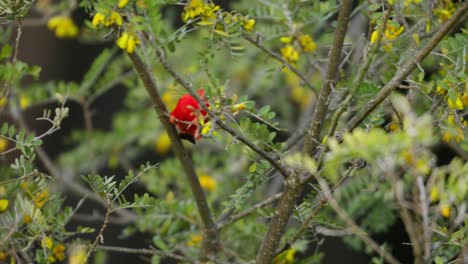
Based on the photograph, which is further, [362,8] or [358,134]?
[362,8]

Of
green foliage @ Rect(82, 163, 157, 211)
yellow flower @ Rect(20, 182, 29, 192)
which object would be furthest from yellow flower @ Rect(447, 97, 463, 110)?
yellow flower @ Rect(20, 182, 29, 192)

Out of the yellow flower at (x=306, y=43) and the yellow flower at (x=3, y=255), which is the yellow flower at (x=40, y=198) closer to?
the yellow flower at (x=3, y=255)

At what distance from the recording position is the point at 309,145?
1.35 meters

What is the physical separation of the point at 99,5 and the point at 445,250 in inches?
35.1

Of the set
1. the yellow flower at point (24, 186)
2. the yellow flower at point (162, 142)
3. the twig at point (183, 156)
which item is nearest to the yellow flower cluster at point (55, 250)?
the yellow flower at point (24, 186)

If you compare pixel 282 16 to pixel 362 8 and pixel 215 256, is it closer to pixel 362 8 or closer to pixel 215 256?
pixel 362 8

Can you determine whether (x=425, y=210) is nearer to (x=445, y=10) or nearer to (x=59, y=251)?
(x=445, y=10)

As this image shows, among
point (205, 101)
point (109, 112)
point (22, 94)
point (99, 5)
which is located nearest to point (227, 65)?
point (22, 94)

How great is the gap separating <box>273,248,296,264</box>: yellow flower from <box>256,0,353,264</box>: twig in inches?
9.9

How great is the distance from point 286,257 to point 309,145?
0.45m

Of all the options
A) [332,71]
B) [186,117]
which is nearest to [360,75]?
[332,71]

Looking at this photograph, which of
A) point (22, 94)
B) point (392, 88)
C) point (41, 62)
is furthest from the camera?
point (41, 62)

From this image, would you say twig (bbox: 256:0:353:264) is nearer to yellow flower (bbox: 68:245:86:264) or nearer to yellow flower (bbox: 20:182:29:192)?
yellow flower (bbox: 68:245:86:264)

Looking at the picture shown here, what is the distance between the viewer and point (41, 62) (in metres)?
3.92
